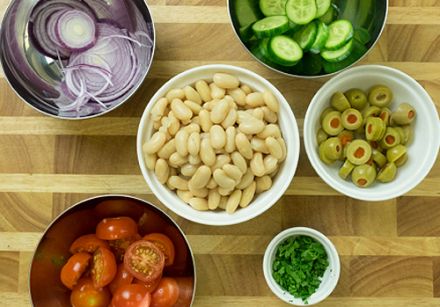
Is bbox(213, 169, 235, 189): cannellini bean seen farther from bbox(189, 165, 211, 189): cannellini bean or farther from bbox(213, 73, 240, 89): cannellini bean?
bbox(213, 73, 240, 89): cannellini bean

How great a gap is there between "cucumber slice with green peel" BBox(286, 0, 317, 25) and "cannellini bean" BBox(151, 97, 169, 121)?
284 millimetres

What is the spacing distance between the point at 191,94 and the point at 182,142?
103 millimetres

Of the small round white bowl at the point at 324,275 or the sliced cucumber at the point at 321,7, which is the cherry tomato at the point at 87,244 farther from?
the sliced cucumber at the point at 321,7

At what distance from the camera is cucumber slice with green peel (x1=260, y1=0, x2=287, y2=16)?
1.16m

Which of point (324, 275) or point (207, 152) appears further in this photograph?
point (324, 275)

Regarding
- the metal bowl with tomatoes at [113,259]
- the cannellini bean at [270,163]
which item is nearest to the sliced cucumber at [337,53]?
the cannellini bean at [270,163]

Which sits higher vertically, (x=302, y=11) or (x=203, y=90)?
(x=302, y=11)

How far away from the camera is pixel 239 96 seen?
1.14 metres

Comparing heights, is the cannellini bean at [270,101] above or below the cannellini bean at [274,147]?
above

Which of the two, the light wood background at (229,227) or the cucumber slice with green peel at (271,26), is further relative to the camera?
the light wood background at (229,227)

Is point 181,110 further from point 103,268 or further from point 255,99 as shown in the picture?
point 103,268

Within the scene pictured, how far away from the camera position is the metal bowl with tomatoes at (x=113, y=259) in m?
1.16

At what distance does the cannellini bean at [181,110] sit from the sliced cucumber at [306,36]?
0.82 feet

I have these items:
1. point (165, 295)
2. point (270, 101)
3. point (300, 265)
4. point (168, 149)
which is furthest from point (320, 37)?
point (165, 295)
